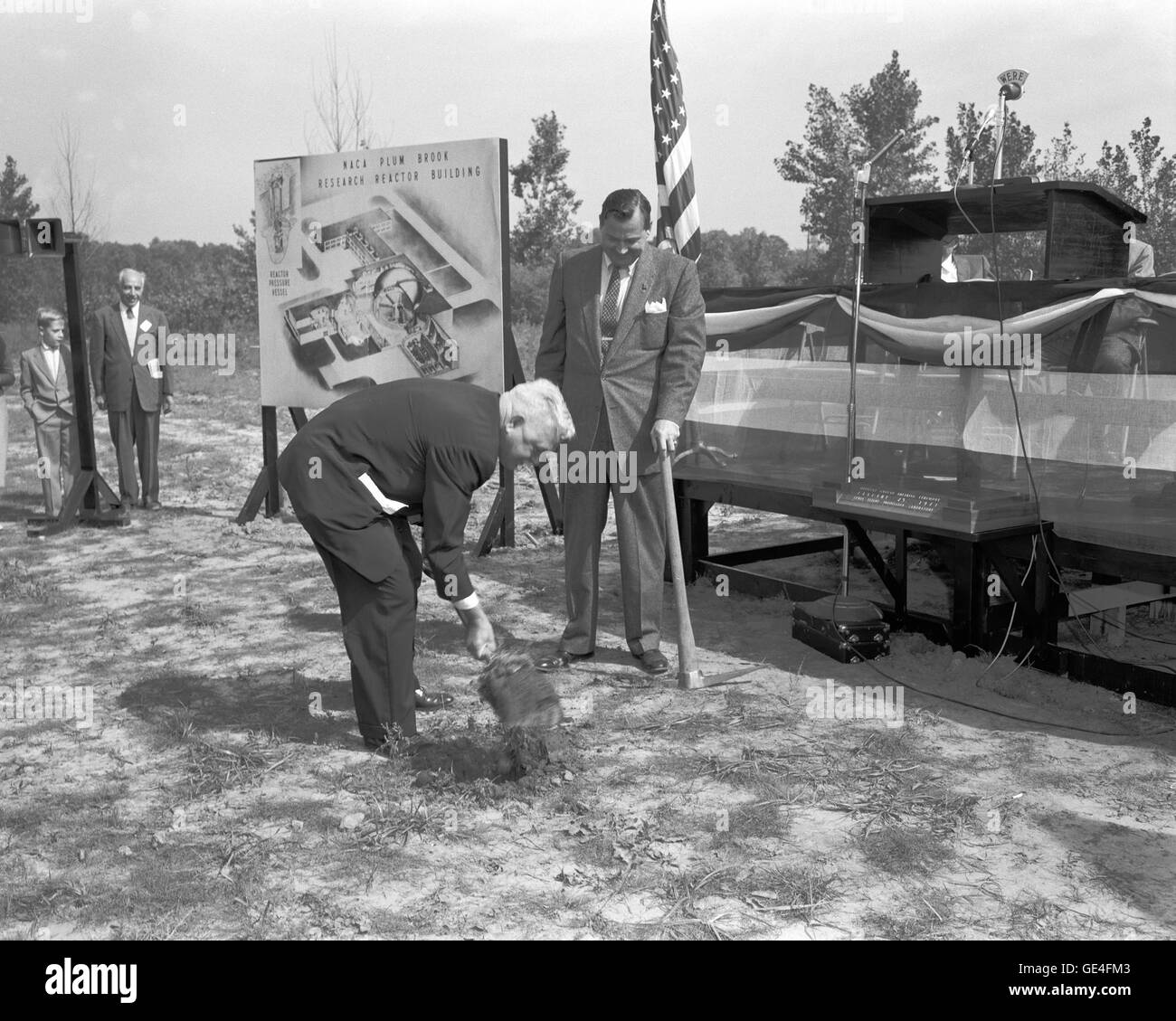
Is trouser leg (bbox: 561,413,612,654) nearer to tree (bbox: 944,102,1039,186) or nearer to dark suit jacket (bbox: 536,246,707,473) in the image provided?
dark suit jacket (bbox: 536,246,707,473)

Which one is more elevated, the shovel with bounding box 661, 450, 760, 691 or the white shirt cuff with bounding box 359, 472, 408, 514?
the white shirt cuff with bounding box 359, 472, 408, 514

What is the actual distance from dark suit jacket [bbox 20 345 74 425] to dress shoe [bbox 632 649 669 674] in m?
6.01

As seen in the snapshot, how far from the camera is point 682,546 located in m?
7.37

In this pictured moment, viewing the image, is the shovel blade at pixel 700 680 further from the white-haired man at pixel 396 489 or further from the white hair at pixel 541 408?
the white hair at pixel 541 408

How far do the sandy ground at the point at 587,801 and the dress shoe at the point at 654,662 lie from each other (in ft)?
0.25

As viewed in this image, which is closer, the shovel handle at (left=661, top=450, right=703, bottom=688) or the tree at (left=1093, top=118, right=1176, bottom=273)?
the shovel handle at (left=661, top=450, right=703, bottom=688)

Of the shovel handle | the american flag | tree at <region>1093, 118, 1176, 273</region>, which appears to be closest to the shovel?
the shovel handle

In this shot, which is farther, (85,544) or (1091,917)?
(85,544)

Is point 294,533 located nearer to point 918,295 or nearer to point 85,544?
point 85,544

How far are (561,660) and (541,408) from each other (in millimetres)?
Result: 2037

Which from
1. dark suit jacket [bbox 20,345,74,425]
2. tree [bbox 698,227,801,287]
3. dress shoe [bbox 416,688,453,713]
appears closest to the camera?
dress shoe [bbox 416,688,453,713]

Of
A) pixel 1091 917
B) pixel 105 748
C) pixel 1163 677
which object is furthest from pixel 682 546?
pixel 1091 917

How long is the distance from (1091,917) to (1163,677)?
6.50 feet

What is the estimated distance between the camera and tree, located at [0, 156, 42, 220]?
1768 inches
